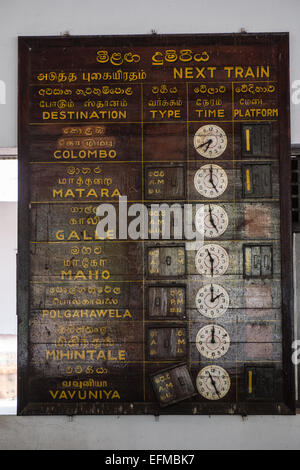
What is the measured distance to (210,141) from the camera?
7.39 ft

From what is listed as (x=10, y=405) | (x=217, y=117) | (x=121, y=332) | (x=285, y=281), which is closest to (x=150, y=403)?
(x=121, y=332)

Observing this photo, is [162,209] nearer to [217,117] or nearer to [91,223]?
[91,223]

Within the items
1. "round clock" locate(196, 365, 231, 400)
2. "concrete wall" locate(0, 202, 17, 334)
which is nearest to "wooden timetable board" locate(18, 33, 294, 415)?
"round clock" locate(196, 365, 231, 400)

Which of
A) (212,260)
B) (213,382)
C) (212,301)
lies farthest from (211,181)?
(213,382)

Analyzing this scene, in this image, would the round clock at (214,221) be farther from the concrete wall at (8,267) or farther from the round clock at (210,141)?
the concrete wall at (8,267)

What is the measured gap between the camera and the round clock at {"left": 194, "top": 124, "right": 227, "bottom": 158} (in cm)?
225

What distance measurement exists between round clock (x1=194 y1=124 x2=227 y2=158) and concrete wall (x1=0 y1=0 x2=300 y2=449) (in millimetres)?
442

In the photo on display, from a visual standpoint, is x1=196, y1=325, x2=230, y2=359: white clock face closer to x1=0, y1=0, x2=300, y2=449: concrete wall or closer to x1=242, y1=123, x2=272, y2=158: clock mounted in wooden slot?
x1=0, y1=0, x2=300, y2=449: concrete wall

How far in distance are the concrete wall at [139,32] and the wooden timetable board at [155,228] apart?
0.25ft

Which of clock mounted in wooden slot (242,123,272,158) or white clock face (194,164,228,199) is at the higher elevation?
clock mounted in wooden slot (242,123,272,158)

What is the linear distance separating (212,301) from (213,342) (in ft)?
0.77

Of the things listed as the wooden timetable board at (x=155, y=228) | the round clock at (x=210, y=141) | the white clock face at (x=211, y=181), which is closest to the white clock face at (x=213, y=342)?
the wooden timetable board at (x=155, y=228)

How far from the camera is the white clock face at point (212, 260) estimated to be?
7.32 ft
